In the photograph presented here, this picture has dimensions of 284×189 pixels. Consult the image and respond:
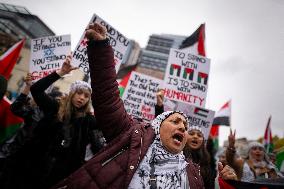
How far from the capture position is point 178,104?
601cm

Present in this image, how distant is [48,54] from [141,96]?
222 cm

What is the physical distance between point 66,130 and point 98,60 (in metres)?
1.63

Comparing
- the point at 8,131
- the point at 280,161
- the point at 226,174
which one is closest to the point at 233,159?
the point at 226,174

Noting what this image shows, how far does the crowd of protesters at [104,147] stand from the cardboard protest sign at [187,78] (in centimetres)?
191

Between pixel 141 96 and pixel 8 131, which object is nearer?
pixel 8 131

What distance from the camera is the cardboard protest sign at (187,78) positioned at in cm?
590

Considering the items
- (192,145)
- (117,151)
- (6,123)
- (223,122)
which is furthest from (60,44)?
(223,122)

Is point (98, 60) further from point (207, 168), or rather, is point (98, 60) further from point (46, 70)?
point (46, 70)

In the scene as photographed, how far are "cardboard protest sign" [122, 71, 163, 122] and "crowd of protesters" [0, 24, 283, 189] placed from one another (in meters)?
2.27

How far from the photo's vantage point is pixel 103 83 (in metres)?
2.20

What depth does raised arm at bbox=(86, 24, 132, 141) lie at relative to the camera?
2.19m

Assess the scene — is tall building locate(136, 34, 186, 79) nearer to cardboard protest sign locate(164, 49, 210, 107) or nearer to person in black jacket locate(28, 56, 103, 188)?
cardboard protest sign locate(164, 49, 210, 107)

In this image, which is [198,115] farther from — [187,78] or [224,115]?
[224,115]

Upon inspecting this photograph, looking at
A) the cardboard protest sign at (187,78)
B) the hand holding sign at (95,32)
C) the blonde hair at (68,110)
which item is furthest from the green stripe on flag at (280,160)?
the hand holding sign at (95,32)
